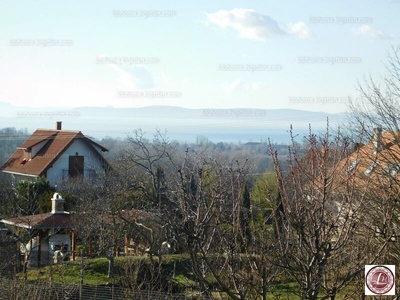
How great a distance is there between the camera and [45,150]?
35531mm

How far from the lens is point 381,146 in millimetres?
15305

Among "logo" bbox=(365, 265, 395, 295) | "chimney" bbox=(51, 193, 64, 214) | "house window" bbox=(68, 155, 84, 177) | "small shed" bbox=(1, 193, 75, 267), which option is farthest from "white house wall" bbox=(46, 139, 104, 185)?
"logo" bbox=(365, 265, 395, 295)

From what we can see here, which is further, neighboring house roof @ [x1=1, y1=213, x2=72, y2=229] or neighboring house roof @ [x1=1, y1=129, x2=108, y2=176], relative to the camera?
neighboring house roof @ [x1=1, y1=129, x2=108, y2=176]

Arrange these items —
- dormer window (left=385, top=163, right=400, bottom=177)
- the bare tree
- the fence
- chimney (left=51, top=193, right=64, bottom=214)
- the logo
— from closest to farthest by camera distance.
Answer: the logo < the bare tree < the fence < dormer window (left=385, top=163, right=400, bottom=177) < chimney (left=51, top=193, right=64, bottom=214)

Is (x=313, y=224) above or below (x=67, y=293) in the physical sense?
above

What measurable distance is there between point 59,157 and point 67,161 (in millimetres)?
732

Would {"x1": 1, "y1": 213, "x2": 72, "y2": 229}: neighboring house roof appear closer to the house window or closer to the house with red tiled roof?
the house with red tiled roof

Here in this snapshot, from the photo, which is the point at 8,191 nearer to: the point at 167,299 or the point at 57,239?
the point at 57,239

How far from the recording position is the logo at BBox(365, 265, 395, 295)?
517cm

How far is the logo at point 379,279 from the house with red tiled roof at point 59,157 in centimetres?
2829

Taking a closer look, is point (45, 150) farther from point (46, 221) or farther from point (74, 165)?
point (46, 221)

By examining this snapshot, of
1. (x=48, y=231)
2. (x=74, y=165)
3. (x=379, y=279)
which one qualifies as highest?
(x=74, y=165)

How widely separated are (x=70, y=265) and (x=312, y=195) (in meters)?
13.5

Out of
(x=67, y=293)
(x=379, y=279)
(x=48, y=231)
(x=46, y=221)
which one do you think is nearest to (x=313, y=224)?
(x=379, y=279)
